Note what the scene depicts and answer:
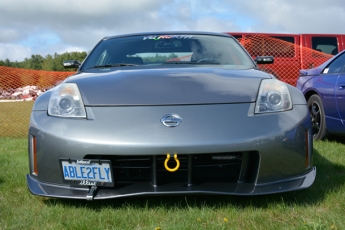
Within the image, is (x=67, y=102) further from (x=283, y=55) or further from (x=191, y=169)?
(x=283, y=55)

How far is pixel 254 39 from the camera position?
926 centimetres

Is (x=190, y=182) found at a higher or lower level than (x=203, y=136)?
lower

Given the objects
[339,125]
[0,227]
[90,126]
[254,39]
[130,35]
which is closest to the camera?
[0,227]

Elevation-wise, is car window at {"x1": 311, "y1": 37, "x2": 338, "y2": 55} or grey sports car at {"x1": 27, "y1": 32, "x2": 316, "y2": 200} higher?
grey sports car at {"x1": 27, "y1": 32, "x2": 316, "y2": 200}

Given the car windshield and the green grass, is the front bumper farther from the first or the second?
the car windshield

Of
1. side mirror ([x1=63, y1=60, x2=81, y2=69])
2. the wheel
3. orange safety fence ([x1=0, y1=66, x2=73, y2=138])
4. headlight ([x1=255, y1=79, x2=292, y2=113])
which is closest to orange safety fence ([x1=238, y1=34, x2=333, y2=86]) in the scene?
the wheel

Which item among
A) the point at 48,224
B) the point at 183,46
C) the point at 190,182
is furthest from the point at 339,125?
the point at 48,224

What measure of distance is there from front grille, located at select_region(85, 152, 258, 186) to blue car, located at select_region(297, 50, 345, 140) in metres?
2.41

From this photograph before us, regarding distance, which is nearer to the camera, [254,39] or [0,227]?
[0,227]

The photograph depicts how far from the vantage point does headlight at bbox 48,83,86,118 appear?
8.35 ft

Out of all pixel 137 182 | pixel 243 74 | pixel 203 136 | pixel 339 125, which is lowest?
pixel 339 125

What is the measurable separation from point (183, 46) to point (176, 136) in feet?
5.49

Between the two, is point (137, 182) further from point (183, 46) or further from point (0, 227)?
point (183, 46)

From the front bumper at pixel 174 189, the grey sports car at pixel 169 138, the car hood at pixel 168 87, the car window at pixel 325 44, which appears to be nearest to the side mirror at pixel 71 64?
the car hood at pixel 168 87
